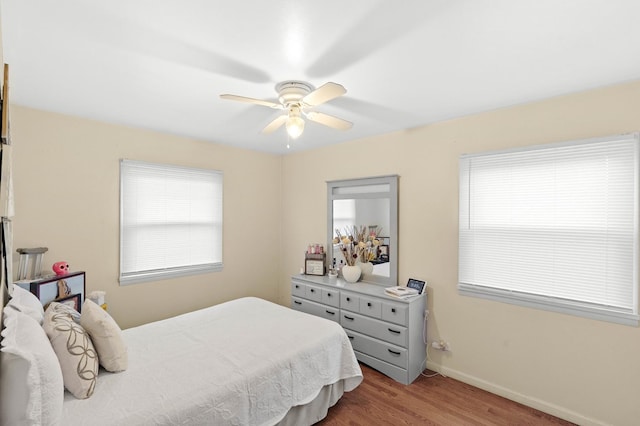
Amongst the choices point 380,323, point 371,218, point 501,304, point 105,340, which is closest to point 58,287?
point 105,340

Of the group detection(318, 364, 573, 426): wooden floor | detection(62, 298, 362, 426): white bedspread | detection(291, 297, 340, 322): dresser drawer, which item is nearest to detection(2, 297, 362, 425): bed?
detection(62, 298, 362, 426): white bedspread

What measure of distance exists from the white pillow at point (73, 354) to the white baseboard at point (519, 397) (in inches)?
112

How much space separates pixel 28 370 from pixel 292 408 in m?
1.48

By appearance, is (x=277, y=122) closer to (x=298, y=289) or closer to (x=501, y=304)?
(x=298, y=289)

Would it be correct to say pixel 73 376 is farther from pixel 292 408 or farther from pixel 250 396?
pixel 292 408

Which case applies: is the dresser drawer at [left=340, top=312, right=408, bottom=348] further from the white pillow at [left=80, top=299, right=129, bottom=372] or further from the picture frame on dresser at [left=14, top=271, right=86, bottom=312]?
the picture frame on dresser at [left=14, top=271, right=86, bottom=312]

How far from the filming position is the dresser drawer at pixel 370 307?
299cm

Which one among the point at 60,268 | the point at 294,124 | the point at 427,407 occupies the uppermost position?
the point at 294,124

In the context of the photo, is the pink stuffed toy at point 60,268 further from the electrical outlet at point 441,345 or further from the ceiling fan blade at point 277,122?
the electrical outlet at point 441,345

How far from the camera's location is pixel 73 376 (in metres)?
1.51

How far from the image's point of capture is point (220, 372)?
5.91 feet

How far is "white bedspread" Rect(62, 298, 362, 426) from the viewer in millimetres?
1491

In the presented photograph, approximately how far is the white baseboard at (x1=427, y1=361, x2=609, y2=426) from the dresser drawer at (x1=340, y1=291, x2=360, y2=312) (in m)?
0.91

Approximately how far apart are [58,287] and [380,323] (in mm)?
2845
